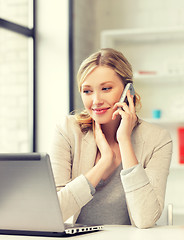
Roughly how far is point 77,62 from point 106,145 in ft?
6.76

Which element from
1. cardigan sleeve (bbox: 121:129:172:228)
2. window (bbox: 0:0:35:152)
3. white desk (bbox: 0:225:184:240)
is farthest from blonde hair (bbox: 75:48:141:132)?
window (bbox: 0:0:35:152)

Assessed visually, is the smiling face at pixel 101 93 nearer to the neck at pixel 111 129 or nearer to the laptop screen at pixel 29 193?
the neck at pixel 111 129

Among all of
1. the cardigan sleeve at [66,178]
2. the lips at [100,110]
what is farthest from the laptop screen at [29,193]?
A: the lips at [100,110]

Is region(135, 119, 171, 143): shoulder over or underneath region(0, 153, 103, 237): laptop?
over

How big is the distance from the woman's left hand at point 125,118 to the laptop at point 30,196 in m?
0.55

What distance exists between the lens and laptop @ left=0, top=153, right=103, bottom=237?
4.32 feet

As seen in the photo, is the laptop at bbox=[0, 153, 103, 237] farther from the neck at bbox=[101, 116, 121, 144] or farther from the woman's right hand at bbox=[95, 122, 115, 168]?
the neck at bbox=[101, 116, 121, 144]

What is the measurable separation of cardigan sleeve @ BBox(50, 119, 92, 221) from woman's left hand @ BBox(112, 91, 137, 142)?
0.23 meters

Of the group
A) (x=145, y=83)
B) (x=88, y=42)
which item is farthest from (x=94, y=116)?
(x=88, y=42)

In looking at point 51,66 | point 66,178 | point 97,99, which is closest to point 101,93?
point 97,99

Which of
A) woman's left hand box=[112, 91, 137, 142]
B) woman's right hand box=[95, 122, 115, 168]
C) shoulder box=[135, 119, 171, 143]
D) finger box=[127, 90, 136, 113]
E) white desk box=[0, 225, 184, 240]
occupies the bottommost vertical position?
white desk box=[0, 225, 184, 240]

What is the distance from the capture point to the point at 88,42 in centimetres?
410

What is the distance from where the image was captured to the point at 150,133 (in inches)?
78.1

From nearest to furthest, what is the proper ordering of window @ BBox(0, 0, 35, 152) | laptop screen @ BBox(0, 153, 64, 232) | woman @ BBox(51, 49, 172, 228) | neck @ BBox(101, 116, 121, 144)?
1. laptop screen @ BBox(0, 153, 64, 232)
2. woman @ BBox(51, 49, 172, 228)
3. neck @ BBox(101, 116, 121, 144)
4. window @ BBox(0, 0, 35, 152)
